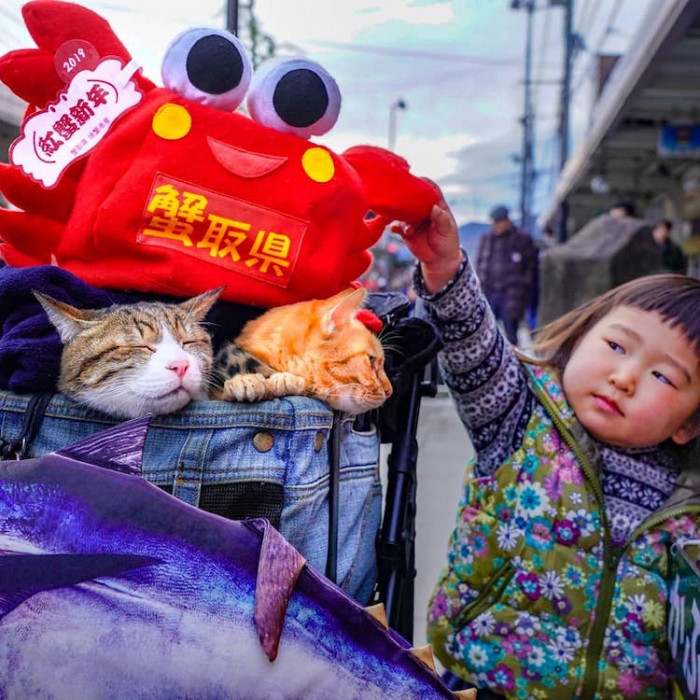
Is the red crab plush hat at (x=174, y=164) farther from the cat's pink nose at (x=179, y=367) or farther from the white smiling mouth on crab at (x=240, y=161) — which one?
the cat's pink nose at (x=179, y=367)

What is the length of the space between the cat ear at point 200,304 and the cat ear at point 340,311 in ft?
0.62

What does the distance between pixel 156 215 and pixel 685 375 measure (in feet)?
3.32

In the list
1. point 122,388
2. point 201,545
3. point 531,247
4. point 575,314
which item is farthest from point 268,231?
point 531,247

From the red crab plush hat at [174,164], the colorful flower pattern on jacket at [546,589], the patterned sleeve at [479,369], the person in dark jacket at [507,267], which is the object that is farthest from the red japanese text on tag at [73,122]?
the person in dark jacket at [507,267]

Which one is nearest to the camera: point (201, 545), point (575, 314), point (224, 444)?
point (201, 545)

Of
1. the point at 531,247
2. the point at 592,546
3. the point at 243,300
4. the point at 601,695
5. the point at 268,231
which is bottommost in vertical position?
the point at 601,695

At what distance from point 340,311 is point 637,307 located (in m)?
0.65

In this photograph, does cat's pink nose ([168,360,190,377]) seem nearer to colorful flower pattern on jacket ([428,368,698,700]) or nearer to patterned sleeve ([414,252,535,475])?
patterned sleeve ([414,252,535,475])

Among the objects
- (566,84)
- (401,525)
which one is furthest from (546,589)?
(566,84)

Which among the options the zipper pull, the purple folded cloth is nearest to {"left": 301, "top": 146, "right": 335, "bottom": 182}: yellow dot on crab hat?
the purple folded cloth

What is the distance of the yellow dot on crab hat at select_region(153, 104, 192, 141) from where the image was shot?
1.16 m

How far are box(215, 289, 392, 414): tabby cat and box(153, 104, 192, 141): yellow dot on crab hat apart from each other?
12.6 inches

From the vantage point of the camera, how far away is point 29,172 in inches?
45.4

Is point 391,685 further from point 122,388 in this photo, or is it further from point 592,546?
point 592,546
